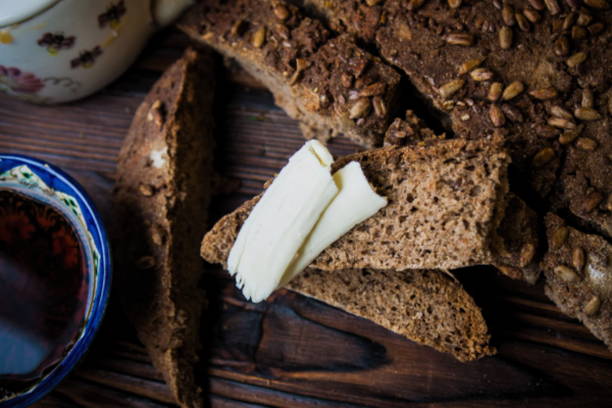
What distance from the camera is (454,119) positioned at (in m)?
2.21

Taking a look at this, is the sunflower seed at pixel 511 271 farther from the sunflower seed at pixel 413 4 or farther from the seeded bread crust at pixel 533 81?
the sunflower seed at pixel 413 4

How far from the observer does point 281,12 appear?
2.39m

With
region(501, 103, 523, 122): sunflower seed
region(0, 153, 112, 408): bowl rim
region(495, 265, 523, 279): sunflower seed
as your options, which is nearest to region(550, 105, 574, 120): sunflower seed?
region(501, 103, 523, 122): sunflower seed

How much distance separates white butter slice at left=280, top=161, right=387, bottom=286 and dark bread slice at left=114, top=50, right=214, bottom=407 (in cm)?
62

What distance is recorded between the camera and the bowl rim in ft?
6.75

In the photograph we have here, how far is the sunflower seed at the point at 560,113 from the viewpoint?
6.97 feet

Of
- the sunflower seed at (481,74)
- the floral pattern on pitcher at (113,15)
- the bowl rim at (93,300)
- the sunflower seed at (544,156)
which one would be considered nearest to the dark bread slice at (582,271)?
the sunflower seed at (544,156)

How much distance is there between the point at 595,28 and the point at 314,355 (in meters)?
1.74

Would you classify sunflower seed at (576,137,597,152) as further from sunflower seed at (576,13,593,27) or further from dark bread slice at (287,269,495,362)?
dark bread slice at (287,269,495,362)

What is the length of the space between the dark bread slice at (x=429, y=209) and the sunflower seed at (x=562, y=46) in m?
0.52

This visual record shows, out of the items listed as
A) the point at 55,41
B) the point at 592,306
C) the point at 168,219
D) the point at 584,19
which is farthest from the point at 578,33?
the point at 55,41

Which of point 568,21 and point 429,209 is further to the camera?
point 568,21

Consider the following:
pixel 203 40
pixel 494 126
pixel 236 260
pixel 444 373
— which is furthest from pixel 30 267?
pixel 494 126

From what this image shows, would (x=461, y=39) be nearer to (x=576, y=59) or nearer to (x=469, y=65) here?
(x=469, y=65)
